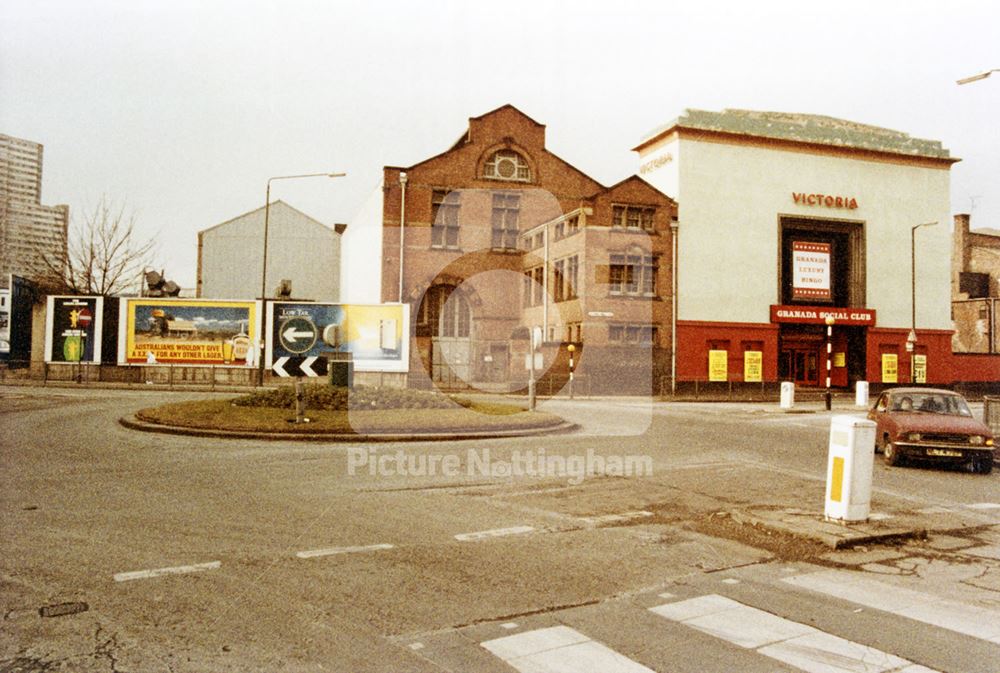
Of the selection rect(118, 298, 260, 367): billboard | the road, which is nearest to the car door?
the road

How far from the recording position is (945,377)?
153 ft

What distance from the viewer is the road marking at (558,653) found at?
445 cm

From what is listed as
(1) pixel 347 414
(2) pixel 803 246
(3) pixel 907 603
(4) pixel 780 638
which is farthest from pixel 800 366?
(4) pixel 780 638

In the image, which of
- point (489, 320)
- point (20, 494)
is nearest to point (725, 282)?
point (489, 320)

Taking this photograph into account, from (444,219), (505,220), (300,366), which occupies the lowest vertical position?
(300,366)

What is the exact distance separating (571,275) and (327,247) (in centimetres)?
2572

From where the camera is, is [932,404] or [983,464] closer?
[983,464]

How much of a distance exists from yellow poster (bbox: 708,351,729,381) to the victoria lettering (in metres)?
10.5

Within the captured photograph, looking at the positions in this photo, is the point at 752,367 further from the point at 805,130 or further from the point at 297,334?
the point at 297,334

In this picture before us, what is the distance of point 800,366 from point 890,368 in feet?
18.3

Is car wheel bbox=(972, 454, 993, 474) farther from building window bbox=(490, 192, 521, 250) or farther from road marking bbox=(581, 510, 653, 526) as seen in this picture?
building window bbox=(490, 192, 521, 250)

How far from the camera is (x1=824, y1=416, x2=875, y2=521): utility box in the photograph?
840 cm

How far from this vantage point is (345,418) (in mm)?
18797

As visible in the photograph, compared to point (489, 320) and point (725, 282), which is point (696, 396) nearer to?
point (725, 282)
